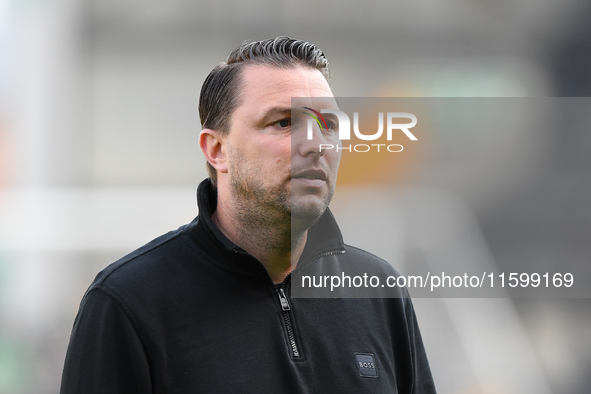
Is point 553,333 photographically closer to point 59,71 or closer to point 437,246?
point 437,246

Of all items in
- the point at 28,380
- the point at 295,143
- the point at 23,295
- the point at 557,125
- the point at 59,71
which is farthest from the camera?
the point at 59,71

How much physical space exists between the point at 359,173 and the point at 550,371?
5.66 ft

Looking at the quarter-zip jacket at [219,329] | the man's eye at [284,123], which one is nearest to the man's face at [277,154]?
the man's eye at [284,123]

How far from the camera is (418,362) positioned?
1.43 m

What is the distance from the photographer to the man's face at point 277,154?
1233mm

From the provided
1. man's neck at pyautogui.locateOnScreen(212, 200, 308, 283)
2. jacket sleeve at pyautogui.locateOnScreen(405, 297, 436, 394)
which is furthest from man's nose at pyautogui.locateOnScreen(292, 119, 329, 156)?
jacket sleeve at pyautogui.locateOnScreen(405, 297, 436, 394)

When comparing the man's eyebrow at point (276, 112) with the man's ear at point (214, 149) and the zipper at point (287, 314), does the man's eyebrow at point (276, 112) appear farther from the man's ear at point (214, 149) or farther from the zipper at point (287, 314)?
the zipper at point (287, 314)

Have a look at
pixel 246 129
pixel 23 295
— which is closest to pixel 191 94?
pixel 23 295

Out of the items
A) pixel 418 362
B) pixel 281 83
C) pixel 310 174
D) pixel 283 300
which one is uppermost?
pixel 281 83

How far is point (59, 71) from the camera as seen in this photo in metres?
3.02

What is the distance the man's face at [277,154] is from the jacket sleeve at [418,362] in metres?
0.40

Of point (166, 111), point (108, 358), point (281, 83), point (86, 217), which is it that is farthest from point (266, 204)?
point (166, 111)

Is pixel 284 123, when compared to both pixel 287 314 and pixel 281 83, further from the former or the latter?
pixel 287 314

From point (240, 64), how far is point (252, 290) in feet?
1.91
